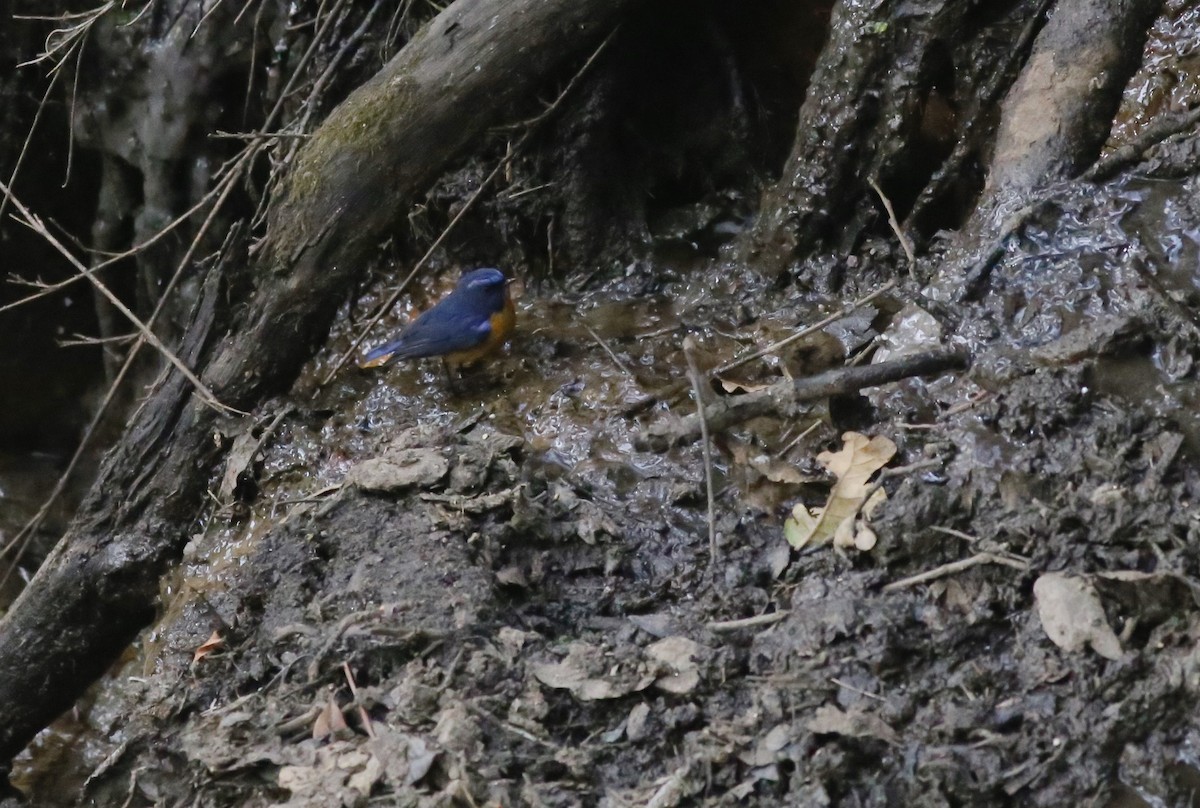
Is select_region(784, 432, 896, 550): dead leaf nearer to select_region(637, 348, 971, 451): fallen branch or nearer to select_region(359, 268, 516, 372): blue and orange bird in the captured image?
select_region(637, 348, 971, 451): fallen branch

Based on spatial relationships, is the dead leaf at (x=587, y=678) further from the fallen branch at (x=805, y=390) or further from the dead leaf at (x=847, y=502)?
the fallen branch at (x=805, y=390)

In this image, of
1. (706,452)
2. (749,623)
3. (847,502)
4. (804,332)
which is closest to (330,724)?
(749,623)

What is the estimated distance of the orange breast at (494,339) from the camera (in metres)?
4.26

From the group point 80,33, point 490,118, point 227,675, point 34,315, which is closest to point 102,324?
point 34,315

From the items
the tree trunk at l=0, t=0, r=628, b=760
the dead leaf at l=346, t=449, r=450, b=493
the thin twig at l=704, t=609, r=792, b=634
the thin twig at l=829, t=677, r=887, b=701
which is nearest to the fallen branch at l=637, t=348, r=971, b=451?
the thin twig at l=704, t=609, r=792, b=634

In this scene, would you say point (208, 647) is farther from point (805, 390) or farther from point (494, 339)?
point (805, 390)

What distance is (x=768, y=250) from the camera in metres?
4.27

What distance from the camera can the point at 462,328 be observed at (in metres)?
4.20

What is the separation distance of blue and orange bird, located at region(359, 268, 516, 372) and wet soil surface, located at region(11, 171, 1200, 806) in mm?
528

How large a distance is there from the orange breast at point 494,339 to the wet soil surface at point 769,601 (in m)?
0.52

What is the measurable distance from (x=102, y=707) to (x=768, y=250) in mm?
4121

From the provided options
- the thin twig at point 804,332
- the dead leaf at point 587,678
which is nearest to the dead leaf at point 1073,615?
the dead leaf at point 587,678

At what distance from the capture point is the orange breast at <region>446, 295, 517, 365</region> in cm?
426

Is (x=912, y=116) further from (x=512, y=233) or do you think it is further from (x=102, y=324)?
(x=102, y=324)
